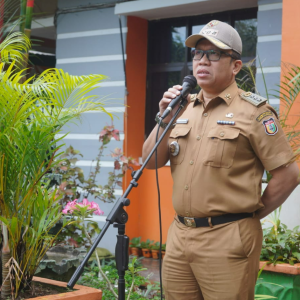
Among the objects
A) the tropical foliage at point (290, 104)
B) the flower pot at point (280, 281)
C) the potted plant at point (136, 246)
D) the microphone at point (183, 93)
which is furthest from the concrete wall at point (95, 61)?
the microphone at point (183, 93)

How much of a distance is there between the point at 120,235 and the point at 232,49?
109cm

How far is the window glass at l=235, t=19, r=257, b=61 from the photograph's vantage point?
6.34 m

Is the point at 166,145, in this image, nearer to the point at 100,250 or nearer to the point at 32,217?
the point at 32,217

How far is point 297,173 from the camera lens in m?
2.61

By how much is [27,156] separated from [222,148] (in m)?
1.48

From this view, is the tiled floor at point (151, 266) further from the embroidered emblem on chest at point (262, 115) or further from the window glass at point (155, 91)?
the embroidered emblem on chest at point (262, 115)

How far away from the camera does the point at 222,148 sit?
2.57 metres

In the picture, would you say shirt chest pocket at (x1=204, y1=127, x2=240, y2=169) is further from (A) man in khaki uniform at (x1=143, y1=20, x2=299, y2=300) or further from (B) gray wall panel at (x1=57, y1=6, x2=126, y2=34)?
(B) gray wall panel at (x1=57, y1=6, x2=126, y2=34)

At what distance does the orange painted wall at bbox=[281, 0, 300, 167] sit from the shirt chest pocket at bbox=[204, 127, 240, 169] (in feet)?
7.19

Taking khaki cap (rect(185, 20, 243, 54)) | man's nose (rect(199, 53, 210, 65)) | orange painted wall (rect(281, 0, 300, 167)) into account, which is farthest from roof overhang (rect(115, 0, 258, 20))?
man's nose (rect(199, 53, 210, 65))

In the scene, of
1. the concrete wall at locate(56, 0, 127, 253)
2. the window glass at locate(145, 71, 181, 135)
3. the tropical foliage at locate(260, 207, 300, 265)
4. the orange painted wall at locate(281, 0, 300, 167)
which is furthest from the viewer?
the window glass at locate(145, 71, 181, 135)

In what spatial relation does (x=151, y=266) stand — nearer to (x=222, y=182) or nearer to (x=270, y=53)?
(x=270, y=53)

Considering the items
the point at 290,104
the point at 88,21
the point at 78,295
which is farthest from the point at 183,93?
the point at 88,21

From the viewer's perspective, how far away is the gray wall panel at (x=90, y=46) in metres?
6.83
